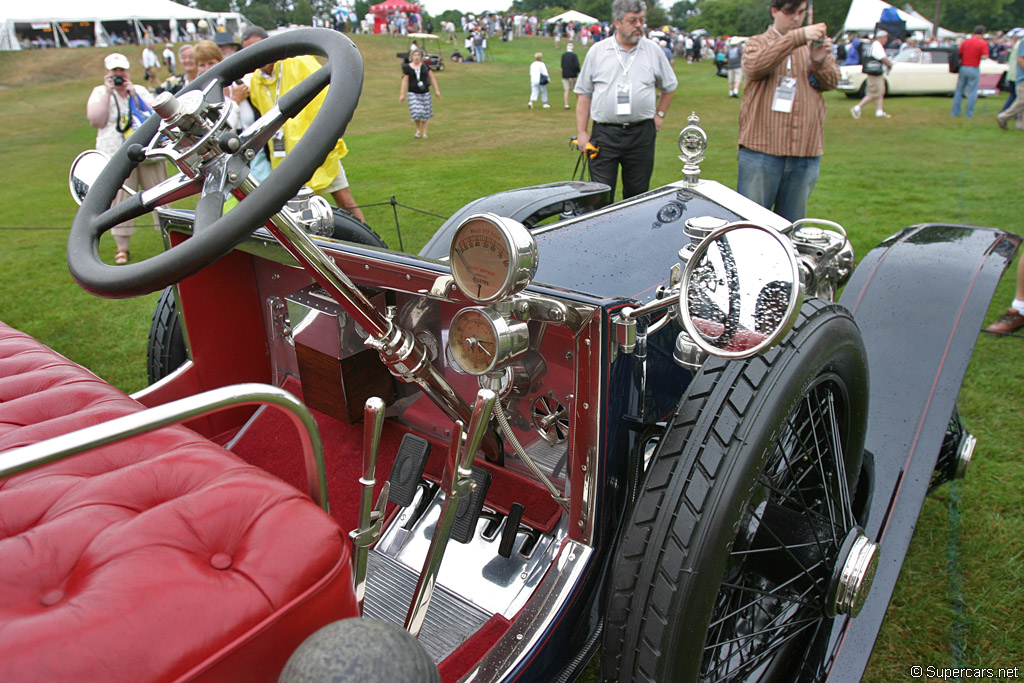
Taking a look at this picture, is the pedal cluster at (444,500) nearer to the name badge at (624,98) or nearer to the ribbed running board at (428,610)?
the ribbed running board at (428,610)

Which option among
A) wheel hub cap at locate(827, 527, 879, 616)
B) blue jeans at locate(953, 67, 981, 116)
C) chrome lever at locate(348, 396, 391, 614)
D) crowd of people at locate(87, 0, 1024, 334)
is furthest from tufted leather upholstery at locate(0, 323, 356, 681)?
blue jeans at locate(953, 67, 981, 116)

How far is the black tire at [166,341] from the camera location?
2650mm

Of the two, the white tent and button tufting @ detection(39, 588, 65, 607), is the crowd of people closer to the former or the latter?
button tufting @ detection(39, 588, 65, 607)

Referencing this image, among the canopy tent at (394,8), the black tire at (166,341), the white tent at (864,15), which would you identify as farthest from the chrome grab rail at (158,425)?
the canopy tent at (394,8)

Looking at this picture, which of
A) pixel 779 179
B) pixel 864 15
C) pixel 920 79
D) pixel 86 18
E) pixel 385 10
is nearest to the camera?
pixel 779 179

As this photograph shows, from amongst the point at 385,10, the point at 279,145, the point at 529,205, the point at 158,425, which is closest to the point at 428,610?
the point at 158,425

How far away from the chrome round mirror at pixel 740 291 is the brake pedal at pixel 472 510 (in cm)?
62

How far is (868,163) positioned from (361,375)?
9090 mm

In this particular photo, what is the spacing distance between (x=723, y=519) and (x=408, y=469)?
2.43ft

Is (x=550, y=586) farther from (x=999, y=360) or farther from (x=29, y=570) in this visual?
(x=999, y=360)

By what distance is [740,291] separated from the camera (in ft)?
4.31

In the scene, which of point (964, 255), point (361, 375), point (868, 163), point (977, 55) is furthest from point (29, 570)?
point (977, 55)

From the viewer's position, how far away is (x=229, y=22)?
40.8m

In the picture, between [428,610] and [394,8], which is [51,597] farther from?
[394,8]
